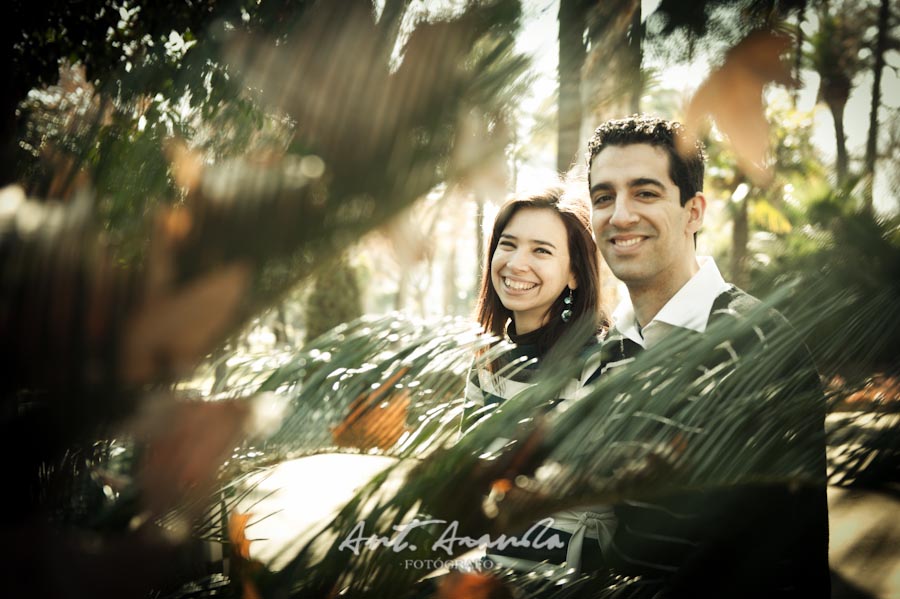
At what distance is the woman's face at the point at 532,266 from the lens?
6.31ft

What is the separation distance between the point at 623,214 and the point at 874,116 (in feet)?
2.05

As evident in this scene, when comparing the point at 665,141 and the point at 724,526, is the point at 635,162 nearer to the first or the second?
the point at 665,141

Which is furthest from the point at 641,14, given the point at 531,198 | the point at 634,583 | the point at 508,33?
the point at 531,198

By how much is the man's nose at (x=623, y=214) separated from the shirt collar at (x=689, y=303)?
7.4 inches

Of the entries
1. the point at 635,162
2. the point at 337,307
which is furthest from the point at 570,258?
the point at 337,307

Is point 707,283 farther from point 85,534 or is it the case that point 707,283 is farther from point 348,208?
point 85,534

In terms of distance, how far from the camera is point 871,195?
59 cm

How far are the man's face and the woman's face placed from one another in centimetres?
61

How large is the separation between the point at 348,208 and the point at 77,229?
8.8 inches

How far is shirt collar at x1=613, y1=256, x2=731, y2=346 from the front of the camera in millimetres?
1133

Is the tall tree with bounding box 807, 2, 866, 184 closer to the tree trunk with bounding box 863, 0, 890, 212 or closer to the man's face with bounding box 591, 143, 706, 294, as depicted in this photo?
the tree trunk with bounding box 863, 0, 890, 212

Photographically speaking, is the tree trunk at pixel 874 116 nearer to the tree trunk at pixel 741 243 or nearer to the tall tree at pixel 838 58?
the tall tree at pixel 838 58

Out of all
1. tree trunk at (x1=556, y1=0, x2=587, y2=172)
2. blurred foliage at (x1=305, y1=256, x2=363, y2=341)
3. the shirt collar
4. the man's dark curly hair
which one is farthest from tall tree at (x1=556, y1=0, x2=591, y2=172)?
blurred foliage at (x1=305, y1=256, x2=363, y2=341)

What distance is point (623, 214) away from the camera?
1.23 m
